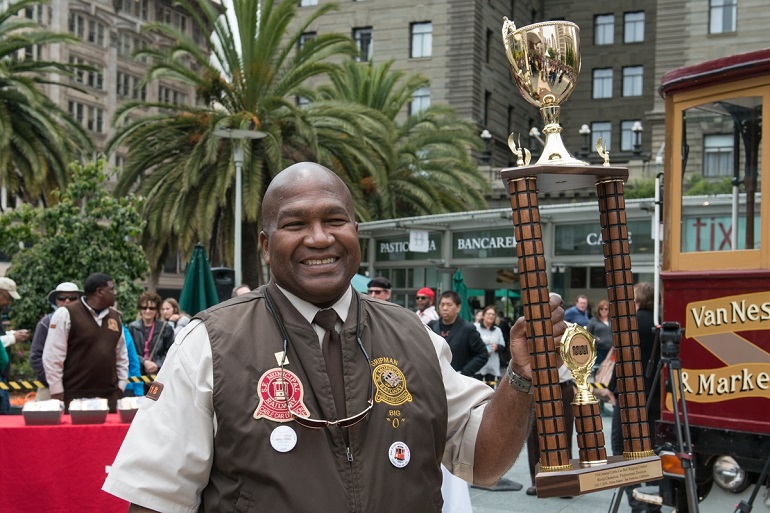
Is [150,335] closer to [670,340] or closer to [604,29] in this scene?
[670,340]

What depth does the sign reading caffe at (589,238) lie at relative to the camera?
1864 cm

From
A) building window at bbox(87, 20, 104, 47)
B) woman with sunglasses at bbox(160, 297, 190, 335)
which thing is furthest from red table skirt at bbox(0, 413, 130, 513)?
building window at bbox(87, 20, 104, 47)

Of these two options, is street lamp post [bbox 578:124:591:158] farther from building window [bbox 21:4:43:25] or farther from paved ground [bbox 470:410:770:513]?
building window [bbox 21:4:43:25]

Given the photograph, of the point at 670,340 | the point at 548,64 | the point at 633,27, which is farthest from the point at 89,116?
the point at 548,64

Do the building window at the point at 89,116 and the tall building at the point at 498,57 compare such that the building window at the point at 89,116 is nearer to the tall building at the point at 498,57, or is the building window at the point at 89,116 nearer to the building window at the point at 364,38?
the tall building at the point at 498,57

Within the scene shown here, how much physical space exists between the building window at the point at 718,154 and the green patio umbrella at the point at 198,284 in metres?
6.98

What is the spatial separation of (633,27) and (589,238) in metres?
39.3

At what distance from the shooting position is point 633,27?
55375 mm

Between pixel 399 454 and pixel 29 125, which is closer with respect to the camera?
pixel 399 454

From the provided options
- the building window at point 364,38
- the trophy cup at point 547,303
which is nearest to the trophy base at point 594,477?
the trophy cup at point 547,303

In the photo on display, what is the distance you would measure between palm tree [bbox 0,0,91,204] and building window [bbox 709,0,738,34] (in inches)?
1087

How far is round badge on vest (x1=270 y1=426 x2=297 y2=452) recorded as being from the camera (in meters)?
2.47

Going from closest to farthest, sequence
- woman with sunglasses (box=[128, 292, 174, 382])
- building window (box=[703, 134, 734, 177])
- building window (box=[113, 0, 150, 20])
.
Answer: building window (box=[703, 134, 734, 177]), woman with sunglasses (box=[128, 292, 174, 382]), building window (box=[113, 0, 150, 20])

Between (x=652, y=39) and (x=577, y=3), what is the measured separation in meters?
5.11
